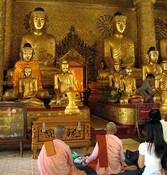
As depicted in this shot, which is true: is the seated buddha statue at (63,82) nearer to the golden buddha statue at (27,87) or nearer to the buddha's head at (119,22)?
the golden buddha statue at (27,87)

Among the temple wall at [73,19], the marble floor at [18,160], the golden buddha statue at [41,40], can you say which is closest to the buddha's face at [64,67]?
the golden buddha statue at [41,40]

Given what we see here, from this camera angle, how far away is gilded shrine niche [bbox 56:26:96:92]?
909 centimetres

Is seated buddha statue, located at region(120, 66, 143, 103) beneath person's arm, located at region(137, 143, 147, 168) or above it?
above

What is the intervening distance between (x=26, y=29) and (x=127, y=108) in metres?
4.79

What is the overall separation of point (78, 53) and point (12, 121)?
5.30 m

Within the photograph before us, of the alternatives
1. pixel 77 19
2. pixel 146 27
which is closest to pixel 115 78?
→ pixel 146 27

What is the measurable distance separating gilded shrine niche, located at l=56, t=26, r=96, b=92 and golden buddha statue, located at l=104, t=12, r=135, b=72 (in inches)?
27.4

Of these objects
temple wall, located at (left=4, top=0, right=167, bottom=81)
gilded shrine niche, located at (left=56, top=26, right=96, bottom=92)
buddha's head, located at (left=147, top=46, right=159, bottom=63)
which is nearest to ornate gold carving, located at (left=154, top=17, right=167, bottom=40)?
temple wall, located at (left=4, top=0, right=167, bottom=81)

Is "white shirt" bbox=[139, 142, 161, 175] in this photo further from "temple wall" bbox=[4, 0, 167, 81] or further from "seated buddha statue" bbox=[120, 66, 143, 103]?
"temple wall" bbox=[4, 0, 167, 81]

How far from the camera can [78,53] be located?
361 inches

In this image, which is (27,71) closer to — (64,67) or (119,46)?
(64,67)

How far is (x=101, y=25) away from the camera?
9578 mm

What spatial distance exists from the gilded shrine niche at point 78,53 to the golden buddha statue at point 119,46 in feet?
2.28

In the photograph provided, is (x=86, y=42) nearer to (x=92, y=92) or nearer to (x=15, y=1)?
(x=92, y=92)
